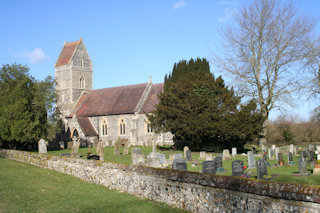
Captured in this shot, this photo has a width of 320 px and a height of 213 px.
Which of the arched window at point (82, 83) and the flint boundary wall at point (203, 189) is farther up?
the arched window at point (82, 83)

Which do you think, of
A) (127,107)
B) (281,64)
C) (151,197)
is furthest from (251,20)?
(151,197)

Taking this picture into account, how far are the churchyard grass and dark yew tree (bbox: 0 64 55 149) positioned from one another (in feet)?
43.7

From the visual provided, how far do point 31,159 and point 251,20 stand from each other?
66.4 feet

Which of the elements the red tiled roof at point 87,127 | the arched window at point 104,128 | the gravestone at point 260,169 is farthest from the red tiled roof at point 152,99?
the gravestone at point 260,169

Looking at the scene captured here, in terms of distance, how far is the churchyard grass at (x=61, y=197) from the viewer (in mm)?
8312

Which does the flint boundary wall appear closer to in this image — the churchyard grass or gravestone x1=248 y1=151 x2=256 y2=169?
the churchyard grass

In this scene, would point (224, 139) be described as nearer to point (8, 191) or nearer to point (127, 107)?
point (127, 107)

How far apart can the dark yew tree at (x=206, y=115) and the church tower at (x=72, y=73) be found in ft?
66.1

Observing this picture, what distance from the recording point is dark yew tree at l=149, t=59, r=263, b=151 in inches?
966

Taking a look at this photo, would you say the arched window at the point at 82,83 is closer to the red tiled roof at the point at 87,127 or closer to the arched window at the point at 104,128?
the red tiled roof at the point at 87,127

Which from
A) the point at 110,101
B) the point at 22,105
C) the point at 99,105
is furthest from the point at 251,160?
the point at 99,105

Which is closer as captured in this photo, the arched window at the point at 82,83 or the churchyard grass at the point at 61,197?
the churchyard grass at the point at 61,197

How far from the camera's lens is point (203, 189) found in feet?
24.3

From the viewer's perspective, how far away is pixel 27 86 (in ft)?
102
